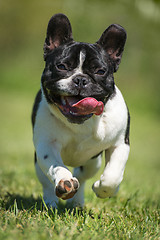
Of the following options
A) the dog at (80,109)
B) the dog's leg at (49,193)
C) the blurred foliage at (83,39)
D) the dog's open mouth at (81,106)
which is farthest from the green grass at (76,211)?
the blurred foliage at (83,39)

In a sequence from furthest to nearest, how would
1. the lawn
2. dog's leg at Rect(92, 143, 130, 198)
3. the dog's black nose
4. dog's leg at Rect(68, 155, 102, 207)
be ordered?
dog's leg at Rect(68, 155, 102, 207)
dog's leg at Rect(92, 143, 130, 198)
the dog's black nose
the lawn

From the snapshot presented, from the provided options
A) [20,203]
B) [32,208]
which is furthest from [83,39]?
[32,208]

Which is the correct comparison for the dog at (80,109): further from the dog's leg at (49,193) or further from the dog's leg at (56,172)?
the dog's leg at (49,193)

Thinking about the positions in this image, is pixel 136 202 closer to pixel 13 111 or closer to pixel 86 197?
pixel 86 197

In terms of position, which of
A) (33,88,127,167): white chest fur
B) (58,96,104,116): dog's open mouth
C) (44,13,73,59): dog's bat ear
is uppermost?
(44,13,73,59): dog's bat ear

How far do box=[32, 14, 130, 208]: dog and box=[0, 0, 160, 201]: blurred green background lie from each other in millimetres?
2230

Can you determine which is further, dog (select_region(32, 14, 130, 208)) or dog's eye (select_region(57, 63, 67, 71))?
dog's eye (select_region(57, 63, 67, 71))

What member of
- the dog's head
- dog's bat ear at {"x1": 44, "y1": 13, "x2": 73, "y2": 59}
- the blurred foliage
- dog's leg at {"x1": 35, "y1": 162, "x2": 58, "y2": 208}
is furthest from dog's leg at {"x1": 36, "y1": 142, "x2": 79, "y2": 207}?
the blurred foliage

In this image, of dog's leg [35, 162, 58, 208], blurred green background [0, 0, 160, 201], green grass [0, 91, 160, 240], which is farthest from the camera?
blurred green background [0, 0, 160, 201]

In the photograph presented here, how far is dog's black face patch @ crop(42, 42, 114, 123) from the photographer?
3.43m

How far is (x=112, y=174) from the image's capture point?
12.0 feet

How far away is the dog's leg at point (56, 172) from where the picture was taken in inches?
122

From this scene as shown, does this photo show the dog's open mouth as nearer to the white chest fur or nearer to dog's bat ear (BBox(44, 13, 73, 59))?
the white chest fur

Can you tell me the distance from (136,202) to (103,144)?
1.12 metres
